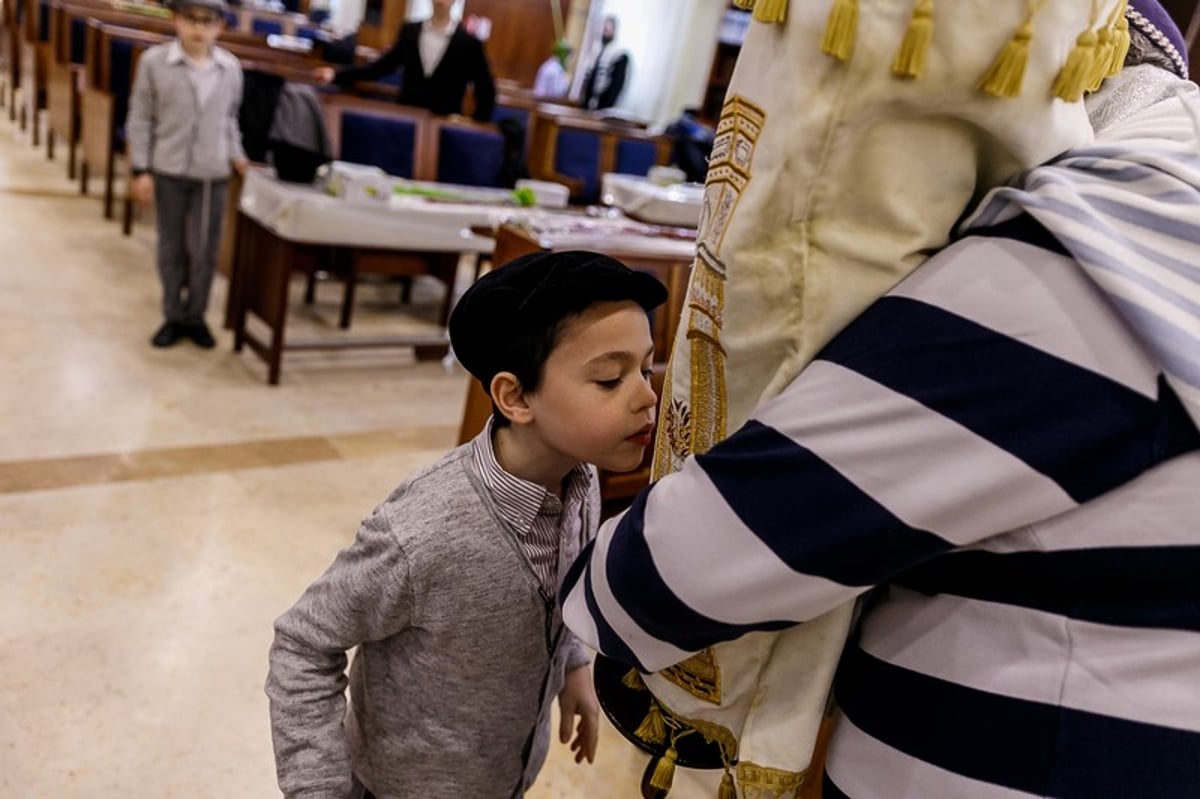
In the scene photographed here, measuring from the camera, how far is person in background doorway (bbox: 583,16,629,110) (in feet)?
34.7

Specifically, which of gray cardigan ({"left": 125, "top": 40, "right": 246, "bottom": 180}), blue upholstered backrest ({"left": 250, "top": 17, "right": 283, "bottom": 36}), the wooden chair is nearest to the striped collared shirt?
gray cardigan ({"left": 125, "top": 40, "right": 246, "bottom": 180})

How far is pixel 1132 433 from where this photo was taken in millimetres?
556

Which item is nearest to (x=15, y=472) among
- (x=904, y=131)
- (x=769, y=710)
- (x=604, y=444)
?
(x=604, y=444)

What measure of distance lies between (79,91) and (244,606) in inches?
199

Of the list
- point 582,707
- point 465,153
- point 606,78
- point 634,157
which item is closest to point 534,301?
point 582,707

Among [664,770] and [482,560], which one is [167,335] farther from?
[664,770]

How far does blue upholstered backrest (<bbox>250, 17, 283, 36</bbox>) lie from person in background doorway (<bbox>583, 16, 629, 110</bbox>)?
3.70 meters

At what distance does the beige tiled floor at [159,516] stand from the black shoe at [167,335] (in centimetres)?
5

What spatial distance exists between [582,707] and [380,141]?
4156 millimetres

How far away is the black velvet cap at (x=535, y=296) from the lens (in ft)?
2.97

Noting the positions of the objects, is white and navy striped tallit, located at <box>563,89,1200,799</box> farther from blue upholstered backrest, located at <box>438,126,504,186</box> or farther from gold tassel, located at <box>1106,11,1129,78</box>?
blue upholstered backrest, located at <box>438,126,504,186</box>

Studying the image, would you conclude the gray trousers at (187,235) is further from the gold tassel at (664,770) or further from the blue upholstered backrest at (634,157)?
the gold tassel at (664,770)

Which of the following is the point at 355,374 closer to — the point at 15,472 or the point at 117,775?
the point at 15,472

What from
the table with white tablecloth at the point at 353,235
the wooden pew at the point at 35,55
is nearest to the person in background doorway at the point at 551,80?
the wooden pew at the point at 35,55
